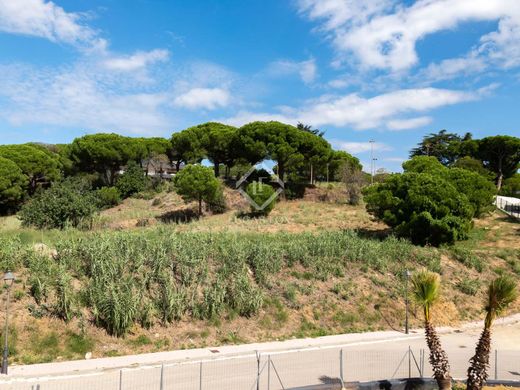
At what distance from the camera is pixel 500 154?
4900cm

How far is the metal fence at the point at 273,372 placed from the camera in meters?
9.89

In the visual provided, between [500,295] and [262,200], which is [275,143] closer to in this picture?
[262,200]

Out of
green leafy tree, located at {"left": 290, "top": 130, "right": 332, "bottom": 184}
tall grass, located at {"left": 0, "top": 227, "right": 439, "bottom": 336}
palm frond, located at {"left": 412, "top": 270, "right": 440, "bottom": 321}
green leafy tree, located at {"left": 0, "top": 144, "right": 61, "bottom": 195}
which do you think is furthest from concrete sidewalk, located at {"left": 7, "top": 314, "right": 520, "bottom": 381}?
green leafy tree, located at {"left": 0, "top": 144, "right": 61, "bottom": 195}

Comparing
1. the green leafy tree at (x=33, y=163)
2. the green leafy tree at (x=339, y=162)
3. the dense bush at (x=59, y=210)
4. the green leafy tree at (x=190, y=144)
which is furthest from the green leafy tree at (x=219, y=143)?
the dense bush at (x=59, y=210)

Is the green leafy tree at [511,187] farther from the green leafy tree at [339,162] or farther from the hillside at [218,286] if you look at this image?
the hillside at [218,286]

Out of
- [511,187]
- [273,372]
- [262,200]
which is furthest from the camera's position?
[511,187]

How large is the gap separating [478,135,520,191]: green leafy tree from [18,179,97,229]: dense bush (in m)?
42.8

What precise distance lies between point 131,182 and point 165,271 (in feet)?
95.0

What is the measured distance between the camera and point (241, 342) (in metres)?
13.9

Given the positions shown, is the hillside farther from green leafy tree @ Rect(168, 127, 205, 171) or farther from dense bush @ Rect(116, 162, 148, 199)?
green leafy tree @ Rect(168, 127, 205, 171)

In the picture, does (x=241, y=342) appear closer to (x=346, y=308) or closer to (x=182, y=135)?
(x=346, y=308)

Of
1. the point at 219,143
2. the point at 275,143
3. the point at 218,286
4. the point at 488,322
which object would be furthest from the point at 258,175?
the point at 488,322

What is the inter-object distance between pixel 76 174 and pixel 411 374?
42.0m

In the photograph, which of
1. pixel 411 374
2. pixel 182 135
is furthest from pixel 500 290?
pixel 182 135
